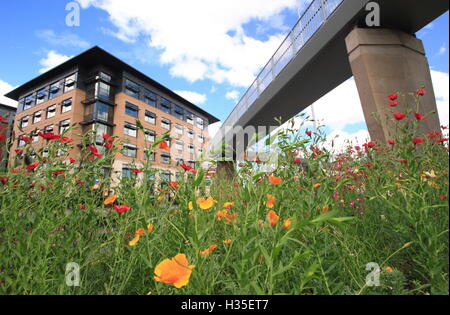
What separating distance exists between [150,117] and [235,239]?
3543 centimetres

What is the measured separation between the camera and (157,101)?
1406 inches

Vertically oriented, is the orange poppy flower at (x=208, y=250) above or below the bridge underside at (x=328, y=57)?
below

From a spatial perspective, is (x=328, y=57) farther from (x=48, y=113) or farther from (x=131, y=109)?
(x=48, y=113)

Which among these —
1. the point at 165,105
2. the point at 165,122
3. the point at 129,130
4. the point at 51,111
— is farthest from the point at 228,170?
the point at 51,111

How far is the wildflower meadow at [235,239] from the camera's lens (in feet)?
3.30

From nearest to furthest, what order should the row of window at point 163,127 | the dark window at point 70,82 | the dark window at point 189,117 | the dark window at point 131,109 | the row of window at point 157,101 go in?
the dark window at point 70,82
the row of window at point 163,127
the dark window at point 131,109
the row of window at point 157,101
the dark window at point 189,117

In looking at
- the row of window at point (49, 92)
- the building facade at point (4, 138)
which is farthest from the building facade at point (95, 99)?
the building facade at point (4, 138)

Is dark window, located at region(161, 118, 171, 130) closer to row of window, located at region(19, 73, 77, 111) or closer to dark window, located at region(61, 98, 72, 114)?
dark window, located at region(61, 98, 72, 114)

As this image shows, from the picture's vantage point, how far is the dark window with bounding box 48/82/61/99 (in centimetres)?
3032

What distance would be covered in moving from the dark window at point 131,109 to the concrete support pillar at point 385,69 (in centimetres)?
2994

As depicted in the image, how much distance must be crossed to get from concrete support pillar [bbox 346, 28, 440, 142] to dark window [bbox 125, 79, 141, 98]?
30956 millimetres

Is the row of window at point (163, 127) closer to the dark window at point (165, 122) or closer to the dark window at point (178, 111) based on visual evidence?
the dark window at point (165, 122)

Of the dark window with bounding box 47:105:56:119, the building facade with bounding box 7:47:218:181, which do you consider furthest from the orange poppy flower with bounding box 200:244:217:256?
the dark window with bounding box 47:105:56:119
